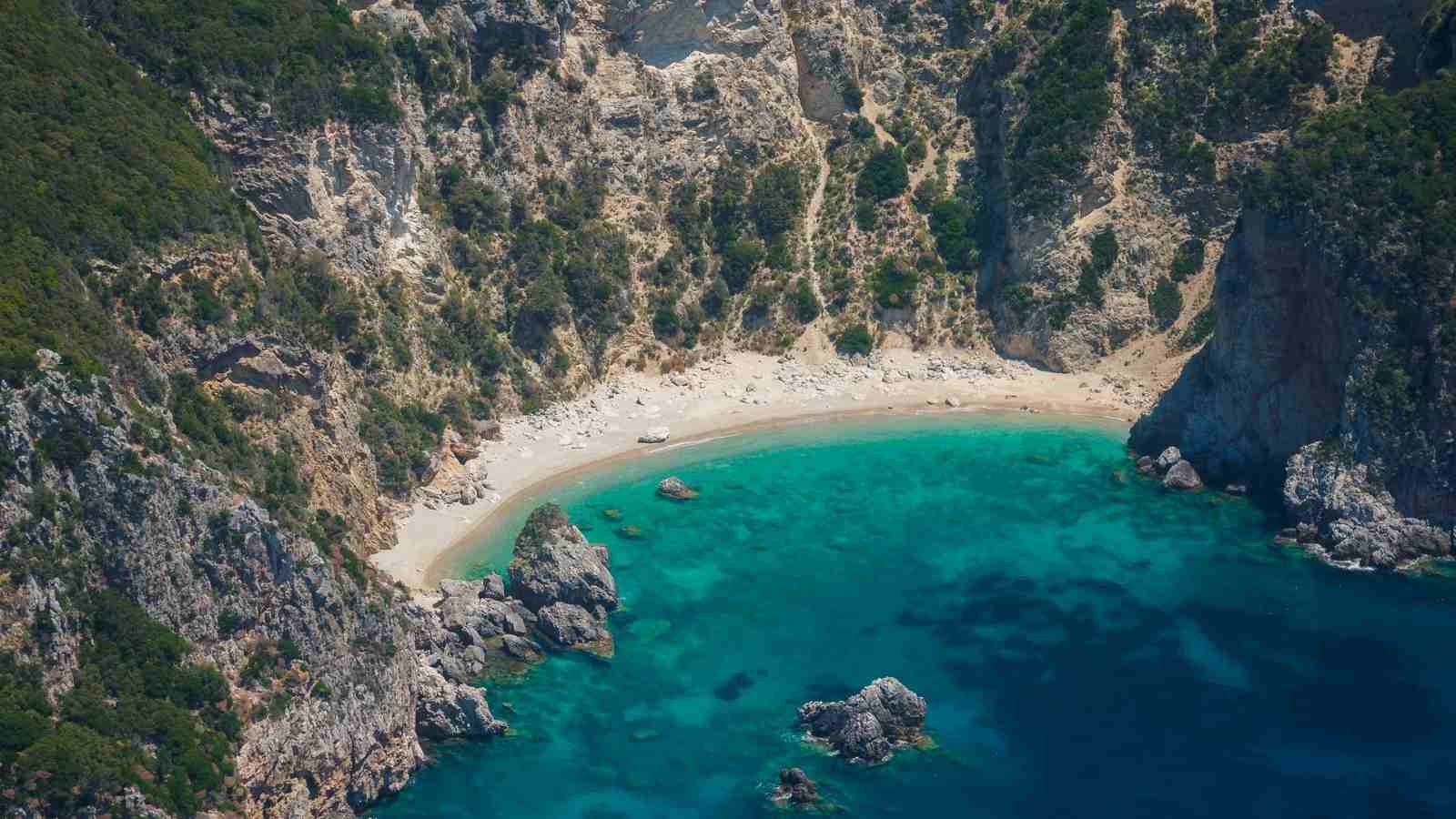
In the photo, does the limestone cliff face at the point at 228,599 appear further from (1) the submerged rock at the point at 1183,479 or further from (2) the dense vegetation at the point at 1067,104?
(2) the dense vegetation at the point at 1067,104

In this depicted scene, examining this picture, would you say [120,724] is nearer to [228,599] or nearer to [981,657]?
[228,599]

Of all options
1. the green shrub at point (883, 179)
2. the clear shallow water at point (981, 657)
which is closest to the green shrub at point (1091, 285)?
the clear shallow water at point (981, 657)

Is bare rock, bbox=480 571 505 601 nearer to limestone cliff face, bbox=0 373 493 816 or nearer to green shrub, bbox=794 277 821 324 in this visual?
limestone cliff face, bbox=0 373 493 816

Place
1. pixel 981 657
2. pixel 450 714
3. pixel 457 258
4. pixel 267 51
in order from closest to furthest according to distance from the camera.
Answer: pixel 450 714 < pixel 981 657 < pixel 267 51 < pixel 457 258

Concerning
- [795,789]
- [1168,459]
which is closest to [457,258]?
[1168,459]

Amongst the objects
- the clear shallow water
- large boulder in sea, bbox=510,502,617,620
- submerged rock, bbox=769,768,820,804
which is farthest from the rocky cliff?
large boulder in sea, bbox=510,502,617,620

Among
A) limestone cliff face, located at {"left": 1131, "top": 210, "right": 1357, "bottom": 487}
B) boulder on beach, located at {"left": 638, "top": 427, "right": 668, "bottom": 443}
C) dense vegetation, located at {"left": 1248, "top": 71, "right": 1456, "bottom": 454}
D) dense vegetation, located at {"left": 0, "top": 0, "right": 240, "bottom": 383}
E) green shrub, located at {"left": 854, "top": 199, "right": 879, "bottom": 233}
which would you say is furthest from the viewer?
green shrub, located at {"left": 854, "top": 199, "right": 879, "bottom": 233}

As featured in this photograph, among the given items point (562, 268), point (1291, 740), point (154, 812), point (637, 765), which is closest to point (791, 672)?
point (637, 765)
